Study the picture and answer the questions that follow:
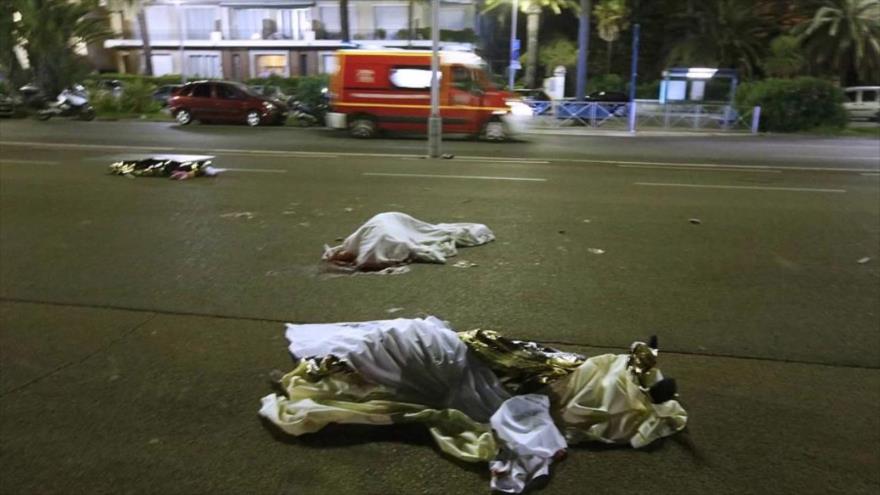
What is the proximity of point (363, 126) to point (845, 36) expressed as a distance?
28.7 metres

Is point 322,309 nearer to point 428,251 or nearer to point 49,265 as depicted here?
point 428,251

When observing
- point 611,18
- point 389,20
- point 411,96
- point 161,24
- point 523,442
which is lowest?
point 523,442

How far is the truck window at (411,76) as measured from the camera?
20.7 m

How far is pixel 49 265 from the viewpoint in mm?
6684

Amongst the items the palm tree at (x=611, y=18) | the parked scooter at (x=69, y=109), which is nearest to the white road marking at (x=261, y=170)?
the parked scooter at (x=69, y=109)

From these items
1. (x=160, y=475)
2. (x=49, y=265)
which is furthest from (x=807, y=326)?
(x=49, y=265)

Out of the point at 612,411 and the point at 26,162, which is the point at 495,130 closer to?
the point at 26,162

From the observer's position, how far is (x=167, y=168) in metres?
12.8

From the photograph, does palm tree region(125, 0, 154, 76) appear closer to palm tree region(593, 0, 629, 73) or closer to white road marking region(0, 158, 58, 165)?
palm tree region(593, 0, 629, 73)

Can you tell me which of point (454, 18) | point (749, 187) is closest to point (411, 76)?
point (749, 187)

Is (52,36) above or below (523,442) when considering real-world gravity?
above

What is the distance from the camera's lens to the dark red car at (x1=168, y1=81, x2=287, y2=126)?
26.2 metres

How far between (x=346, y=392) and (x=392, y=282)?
98.3 inches

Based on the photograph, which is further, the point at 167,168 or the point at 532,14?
the point at 532,14
